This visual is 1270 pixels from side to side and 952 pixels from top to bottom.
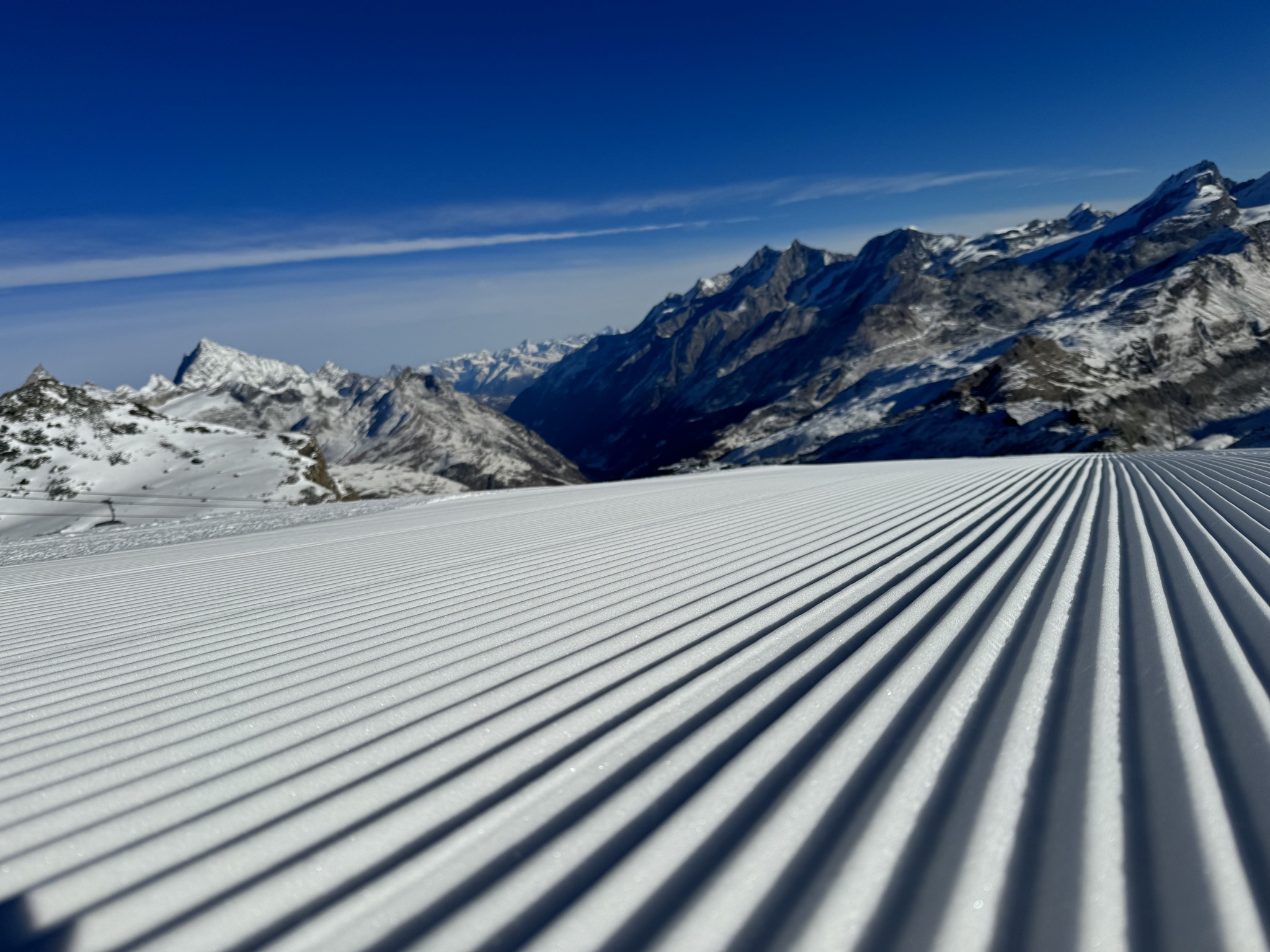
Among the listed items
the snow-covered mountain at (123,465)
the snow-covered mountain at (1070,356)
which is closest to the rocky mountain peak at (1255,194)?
the snow-covered mountain at (1070,356)

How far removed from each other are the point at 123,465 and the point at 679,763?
260ft

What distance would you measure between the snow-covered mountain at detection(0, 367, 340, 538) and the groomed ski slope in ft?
180

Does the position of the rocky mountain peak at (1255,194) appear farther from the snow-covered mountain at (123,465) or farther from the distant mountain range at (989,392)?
the snow-covered mountain at (123,465)

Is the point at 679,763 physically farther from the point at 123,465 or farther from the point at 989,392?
the point at 989,392

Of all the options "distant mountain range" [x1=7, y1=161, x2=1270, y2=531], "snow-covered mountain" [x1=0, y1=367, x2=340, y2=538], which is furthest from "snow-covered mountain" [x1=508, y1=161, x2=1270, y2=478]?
"snow-covered mountain" [x1=0, y1=367, x2=340, y2=538]

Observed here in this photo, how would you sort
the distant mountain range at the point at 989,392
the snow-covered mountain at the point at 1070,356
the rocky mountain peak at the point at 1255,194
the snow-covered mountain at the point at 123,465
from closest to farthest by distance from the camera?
the snow-covered mountain at the point at 123,465 → the distant mountain range at the point at 989,392 → the snow-covered mountain at the point at 1070,356 → the rocky mountain peak at the point at 1255,194

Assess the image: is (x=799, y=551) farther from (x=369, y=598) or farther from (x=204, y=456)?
(x=204, y=456)

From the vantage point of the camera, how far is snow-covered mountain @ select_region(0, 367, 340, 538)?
55281 millimetres

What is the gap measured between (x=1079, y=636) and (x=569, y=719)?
136 inches

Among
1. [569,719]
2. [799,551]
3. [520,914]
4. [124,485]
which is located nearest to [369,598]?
[569,719]

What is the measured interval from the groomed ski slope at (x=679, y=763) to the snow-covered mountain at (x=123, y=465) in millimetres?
54894

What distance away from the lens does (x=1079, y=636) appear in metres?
4.43

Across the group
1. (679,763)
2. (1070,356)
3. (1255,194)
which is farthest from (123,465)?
(1255,194)

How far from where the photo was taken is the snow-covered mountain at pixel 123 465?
55.3m
